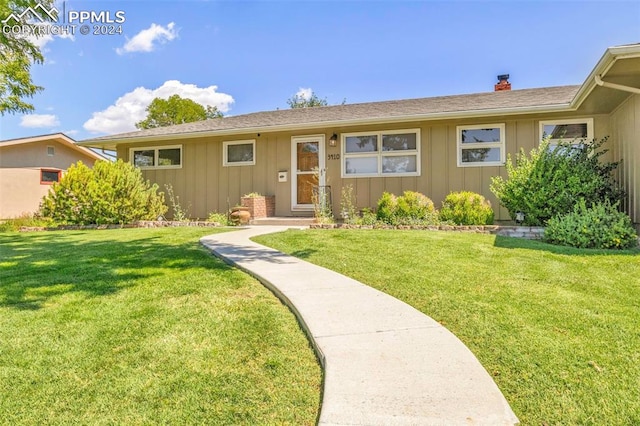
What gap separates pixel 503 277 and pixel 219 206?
840cm

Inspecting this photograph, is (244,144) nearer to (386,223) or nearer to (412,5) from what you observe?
(386,223)

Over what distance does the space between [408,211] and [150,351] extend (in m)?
6.20

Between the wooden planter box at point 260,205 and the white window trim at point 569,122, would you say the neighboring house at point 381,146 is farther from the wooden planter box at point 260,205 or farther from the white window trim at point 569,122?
the wooden planter box at point 260,205

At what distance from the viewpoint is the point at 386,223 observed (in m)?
7.78

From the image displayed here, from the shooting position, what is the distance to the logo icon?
445 inches

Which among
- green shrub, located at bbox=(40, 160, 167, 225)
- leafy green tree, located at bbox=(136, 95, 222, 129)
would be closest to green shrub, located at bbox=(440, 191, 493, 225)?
green shrub, located at bbox=(40, 160, 167, 225)

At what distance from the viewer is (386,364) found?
1.97m

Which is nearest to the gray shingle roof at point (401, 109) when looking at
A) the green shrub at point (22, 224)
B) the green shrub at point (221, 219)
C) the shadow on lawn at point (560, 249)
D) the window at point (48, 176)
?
the green shrub at point (221, 219)

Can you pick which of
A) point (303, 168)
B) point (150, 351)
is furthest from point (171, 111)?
point (150, 351)

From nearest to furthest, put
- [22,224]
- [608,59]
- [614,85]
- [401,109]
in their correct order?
1. [608,59]
2. [614,85]
3. [401,109]
4. [22,224]

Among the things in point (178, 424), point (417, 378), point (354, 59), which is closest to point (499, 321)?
point (417, 378)

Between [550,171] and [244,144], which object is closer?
[550,171]

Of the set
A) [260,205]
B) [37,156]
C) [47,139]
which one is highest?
[47,139]

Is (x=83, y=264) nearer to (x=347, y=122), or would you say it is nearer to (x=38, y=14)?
(x=347, y=122)
